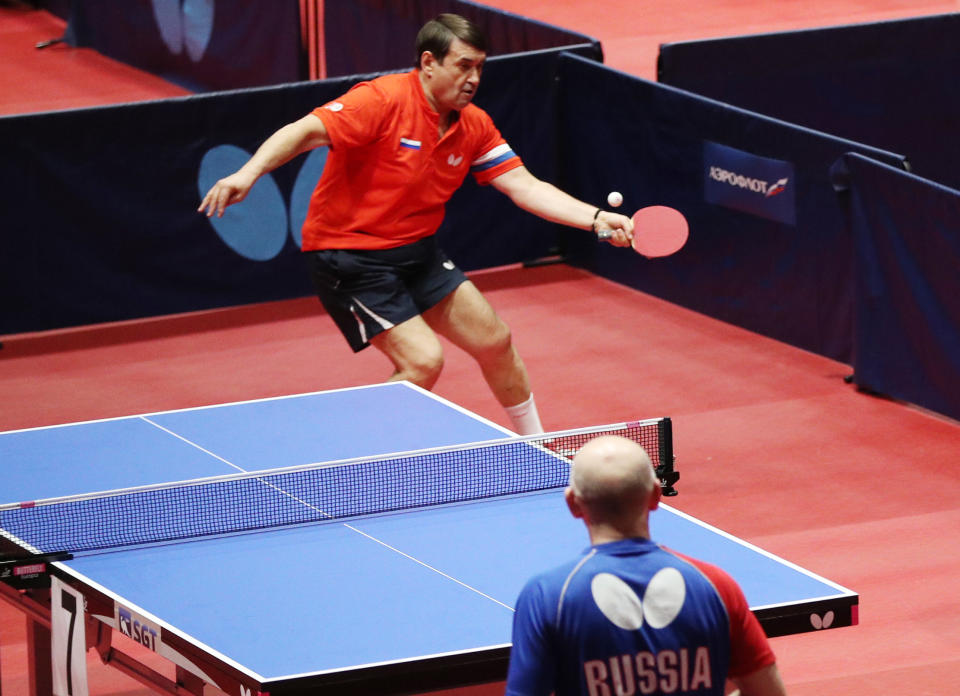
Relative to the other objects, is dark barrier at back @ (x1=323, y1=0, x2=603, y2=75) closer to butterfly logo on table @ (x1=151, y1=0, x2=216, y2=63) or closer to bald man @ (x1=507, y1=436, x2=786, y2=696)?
butterfly logo on table @ (x1=151, y1=0, x2=216, y2=63)

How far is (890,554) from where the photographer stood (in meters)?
6.55

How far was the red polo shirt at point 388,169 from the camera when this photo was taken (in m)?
6.31

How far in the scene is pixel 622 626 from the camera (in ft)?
10.0

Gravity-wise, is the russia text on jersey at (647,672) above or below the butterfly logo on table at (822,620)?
above

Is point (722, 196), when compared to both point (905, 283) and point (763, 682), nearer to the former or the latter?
point (905, 283)

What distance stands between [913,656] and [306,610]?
251 centimetres

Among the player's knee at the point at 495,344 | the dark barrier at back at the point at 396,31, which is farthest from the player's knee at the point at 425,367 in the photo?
the dark barrier at back at the point at 396,31

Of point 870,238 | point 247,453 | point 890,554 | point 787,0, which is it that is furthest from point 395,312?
point 787,0

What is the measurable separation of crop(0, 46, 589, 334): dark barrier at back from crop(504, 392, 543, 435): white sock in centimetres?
326

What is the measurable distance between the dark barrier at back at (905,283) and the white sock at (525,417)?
7.08ft

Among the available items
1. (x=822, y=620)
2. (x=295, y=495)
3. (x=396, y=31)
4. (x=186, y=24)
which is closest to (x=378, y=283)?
(x=295, y=495)

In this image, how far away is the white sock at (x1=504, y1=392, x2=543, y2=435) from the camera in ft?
22.3

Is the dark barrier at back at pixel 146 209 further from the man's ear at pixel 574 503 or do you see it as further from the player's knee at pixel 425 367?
the man's ear at pixel 574 503

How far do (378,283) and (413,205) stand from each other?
0.33 metres
